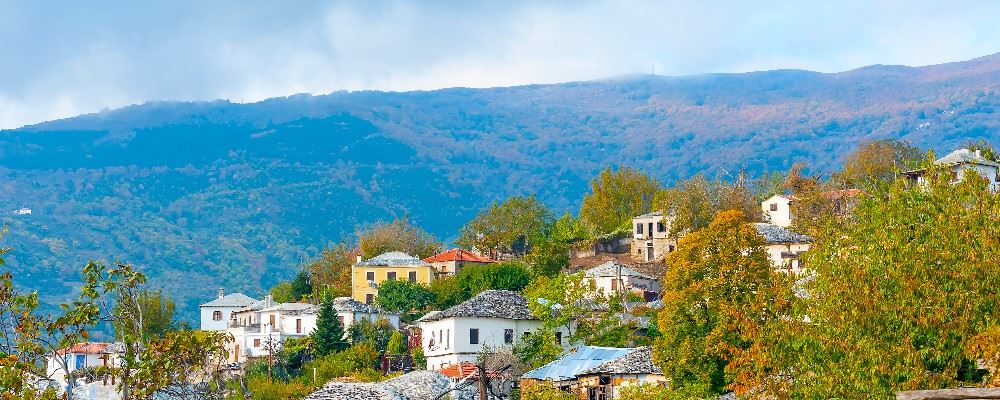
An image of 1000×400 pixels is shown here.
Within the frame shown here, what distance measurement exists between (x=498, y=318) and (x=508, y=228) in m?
43.3

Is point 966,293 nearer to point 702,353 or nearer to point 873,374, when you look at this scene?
point 873,374

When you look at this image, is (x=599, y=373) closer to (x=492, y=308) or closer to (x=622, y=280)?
(x=492, y=308)

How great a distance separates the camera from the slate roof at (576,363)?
61.1 meters

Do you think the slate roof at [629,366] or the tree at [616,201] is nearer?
the slate roof at [629,366]

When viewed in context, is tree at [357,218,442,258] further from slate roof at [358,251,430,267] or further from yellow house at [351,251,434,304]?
yellow house at [351,251,434,304]

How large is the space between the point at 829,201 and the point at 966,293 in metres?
63.8

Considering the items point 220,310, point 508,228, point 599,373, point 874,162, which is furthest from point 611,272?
point 220,310

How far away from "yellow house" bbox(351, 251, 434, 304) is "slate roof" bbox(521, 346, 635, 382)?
42747 mm

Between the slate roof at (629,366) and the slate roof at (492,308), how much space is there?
17.6 meters

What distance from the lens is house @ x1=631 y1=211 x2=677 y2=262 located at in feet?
350

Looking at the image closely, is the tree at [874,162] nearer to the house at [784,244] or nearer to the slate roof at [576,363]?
the house at [784,244]

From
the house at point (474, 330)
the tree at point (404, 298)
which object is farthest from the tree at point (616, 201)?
the house at point (474, 330)

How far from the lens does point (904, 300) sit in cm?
3406

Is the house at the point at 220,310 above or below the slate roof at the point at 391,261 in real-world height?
below
